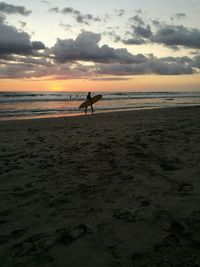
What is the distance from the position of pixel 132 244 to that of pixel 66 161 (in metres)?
3.91

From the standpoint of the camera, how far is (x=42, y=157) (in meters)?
7.17

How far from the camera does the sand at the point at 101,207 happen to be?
2.91m

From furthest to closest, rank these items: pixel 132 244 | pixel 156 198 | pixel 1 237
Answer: pixel 156 198
pixel 1 237
pixel 132 244

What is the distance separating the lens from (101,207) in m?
4.04

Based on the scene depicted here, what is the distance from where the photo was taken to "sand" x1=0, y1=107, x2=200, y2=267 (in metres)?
2.91

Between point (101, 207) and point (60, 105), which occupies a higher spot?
point (60, 105)

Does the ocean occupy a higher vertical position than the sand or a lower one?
higher

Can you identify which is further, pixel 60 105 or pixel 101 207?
pixel 60 105

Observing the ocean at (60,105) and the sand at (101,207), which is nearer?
the sand at (101,207)

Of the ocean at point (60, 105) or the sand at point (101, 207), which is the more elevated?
the ocean at point (60, 105)

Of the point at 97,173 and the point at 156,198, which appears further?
the point at 97,173

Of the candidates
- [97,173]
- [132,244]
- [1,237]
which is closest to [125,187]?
[97,173]

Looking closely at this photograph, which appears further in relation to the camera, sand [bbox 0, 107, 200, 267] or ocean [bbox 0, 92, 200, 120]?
ocean [bbox 0, 92, 200, 120]

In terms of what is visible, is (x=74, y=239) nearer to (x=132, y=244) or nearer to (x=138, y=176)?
(x=132, y=244)
